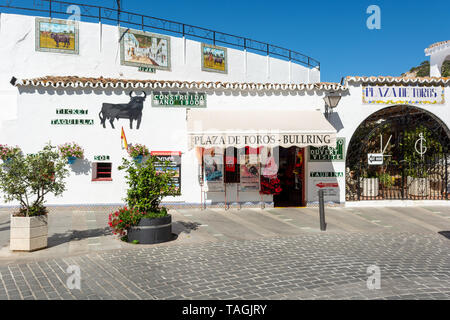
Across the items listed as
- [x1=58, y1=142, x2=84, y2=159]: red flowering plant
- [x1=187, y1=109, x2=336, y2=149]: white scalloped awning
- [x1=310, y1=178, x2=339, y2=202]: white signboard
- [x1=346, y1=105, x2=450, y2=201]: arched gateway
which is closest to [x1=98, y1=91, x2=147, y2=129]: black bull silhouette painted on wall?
[x1=58, y1=142, x2=84, y2=159]: red flowering plant

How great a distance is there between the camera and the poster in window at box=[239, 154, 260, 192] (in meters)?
13.6

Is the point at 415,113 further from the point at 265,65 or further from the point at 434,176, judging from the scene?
the point at 265,65

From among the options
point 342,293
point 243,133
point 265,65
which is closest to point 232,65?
point 265,65

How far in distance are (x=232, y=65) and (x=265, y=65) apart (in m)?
3.18

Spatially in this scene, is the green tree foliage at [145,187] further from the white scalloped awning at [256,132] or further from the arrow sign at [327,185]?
the arrow sign at [327,185]

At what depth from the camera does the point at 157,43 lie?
67.1ft

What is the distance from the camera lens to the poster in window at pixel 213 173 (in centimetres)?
1345

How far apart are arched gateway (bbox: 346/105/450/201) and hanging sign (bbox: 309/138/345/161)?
435mm

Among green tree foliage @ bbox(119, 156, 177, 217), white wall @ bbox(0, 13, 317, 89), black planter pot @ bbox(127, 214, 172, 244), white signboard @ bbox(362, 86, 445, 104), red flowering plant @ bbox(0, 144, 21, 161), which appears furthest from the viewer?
white wall @ bbox(0, 13, 317, 89)

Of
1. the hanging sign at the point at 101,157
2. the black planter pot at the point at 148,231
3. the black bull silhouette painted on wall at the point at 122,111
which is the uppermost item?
the black bull silhouette painted on wall at the point at 122,111

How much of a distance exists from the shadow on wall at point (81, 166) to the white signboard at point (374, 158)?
10.5 metres

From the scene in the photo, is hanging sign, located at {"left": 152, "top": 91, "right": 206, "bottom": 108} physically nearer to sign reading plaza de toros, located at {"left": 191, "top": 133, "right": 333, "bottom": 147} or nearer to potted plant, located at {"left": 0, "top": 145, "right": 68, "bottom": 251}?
sign reading plaza de toros, located at {"left": 191, "top": 133, "right": 333, "bottom": 147}

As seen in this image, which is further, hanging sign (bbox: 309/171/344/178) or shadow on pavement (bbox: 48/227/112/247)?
hanging sign (bbox: 309/171/344/178)

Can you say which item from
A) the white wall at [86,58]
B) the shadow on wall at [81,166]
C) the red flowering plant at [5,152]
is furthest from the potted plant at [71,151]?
the white wall at [86,58]
